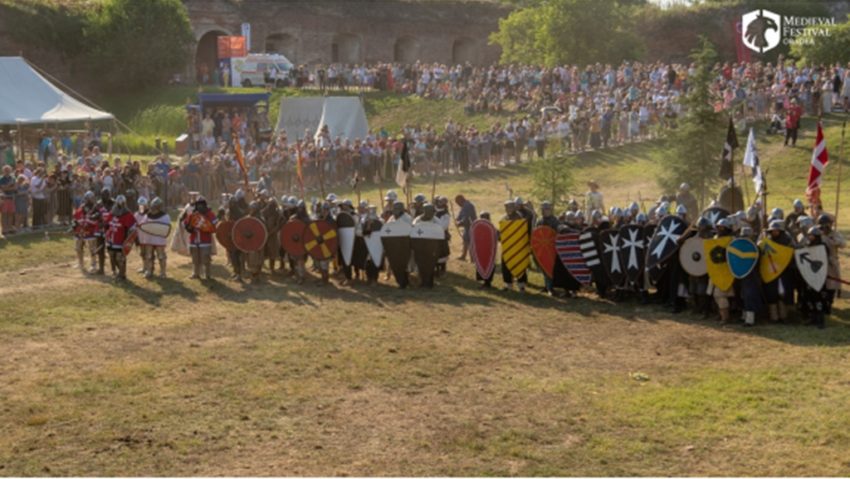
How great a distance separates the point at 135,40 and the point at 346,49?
12.4m

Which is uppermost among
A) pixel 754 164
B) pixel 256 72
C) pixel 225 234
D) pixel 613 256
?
pixel 256 72

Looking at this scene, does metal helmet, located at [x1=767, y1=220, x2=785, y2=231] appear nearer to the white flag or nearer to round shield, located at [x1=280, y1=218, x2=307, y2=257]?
the white flag

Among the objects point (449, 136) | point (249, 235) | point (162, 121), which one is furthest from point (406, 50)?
point (249, 235)

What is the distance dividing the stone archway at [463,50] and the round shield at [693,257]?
4430 centimetres

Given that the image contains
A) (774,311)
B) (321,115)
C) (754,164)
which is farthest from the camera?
(321,115)

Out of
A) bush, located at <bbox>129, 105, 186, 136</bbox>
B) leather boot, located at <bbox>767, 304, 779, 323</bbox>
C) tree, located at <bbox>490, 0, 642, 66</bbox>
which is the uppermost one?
tree, located at <bbox>490, 0, 642, 66</bbox>

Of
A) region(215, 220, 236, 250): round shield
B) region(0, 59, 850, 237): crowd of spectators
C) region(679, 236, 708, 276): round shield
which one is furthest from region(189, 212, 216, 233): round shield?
region(679, 236, 708, 276): round shield

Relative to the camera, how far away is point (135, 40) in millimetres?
51000

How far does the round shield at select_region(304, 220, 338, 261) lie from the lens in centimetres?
1972

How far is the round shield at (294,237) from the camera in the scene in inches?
780

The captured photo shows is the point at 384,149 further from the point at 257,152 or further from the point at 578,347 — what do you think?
the point at 578,347

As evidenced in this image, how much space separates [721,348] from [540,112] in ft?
83.8

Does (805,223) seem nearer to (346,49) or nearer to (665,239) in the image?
(665,239)

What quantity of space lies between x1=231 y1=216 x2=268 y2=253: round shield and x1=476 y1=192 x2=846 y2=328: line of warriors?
3.52 meters
